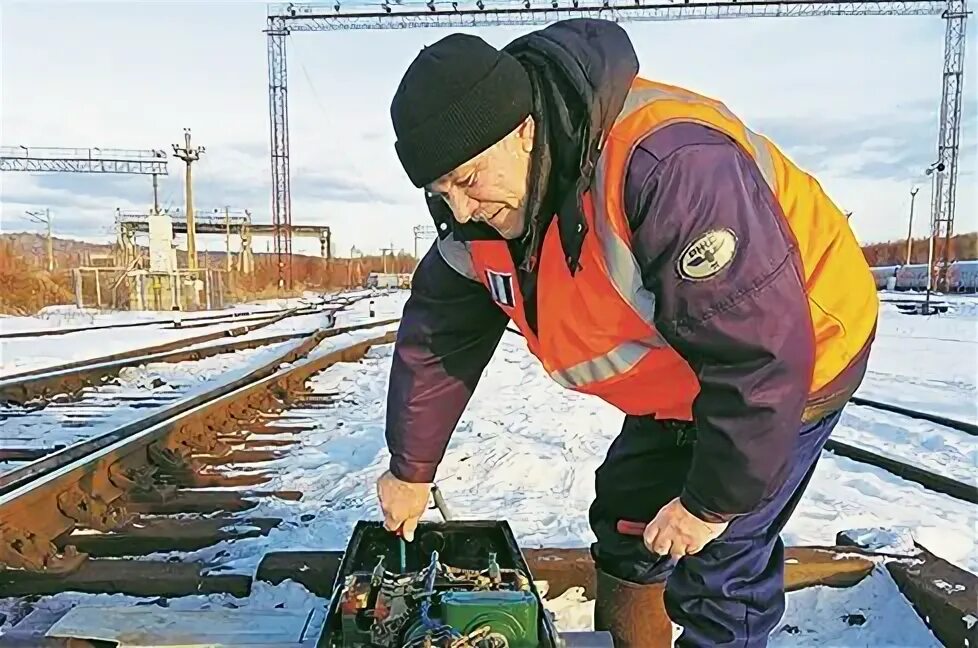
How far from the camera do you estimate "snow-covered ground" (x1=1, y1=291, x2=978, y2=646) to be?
9.48ft

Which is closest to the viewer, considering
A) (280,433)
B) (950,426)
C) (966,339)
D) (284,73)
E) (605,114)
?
(605,114)

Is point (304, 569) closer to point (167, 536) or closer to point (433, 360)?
point (167, 536)

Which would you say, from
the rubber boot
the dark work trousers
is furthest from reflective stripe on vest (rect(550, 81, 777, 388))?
the rubber boot

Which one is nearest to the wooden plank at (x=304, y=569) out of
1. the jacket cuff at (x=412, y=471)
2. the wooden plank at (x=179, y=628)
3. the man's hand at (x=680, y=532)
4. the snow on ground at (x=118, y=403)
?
the wooden plank at (x=179, y=628)

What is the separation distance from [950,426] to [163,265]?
3027 cm

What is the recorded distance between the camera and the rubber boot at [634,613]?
2.39 meters

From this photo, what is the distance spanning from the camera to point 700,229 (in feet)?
4.72

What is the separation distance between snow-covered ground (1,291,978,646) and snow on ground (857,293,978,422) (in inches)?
5.3

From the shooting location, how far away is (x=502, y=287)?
6.49ft

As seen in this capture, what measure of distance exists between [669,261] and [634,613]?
1323 millimetres

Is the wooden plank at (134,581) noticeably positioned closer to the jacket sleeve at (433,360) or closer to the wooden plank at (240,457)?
the jacket sleeve at (433,360)

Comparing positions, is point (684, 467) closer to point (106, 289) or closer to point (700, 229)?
point (700, 229)

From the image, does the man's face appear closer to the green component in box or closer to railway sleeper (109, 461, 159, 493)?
the green component in box

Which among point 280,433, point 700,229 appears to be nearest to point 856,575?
point 700,229
